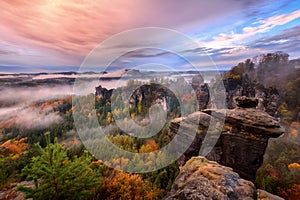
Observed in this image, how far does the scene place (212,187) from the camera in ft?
25.0

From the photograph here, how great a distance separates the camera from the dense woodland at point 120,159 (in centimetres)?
702

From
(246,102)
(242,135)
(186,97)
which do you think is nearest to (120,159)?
(242,135)

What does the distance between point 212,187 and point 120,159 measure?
1551 inches

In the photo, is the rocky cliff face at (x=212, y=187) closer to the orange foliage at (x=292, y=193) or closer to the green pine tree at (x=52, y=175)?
the green pine tree at (x=52, y=175)

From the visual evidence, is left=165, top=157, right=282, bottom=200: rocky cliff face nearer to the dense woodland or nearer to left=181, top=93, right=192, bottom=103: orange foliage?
the dense woodland

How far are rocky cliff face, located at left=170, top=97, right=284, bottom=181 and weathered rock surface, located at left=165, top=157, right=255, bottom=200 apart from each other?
15.3 m

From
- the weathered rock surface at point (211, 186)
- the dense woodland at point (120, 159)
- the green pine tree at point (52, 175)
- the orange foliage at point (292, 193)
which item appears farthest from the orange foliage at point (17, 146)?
the orange foliage at point (292, 193)

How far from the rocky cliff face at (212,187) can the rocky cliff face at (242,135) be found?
14691mm

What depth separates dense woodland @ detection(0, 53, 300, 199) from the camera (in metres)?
7.02

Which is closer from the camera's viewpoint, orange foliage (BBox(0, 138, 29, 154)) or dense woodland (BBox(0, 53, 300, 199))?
dense woodland (BBox(0, 53, 300, 199))

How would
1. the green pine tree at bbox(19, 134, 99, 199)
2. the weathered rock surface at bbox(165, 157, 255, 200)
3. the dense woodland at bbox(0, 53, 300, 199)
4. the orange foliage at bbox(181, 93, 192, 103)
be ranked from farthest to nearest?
the orange foliage at bbox(181, 93, 192, 103)
the weathered rock surface at bbox(165, 157, 255, 200)
the dense woodland at bbox(0, 53, 300, 199)
the green pine tree at bbox(19, 134, 99, 199)

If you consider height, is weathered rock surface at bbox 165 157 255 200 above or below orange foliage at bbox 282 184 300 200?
above

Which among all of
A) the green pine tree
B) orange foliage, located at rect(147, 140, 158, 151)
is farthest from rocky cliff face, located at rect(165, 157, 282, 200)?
orange foliage, located at rect(147, 140, 158, 151)

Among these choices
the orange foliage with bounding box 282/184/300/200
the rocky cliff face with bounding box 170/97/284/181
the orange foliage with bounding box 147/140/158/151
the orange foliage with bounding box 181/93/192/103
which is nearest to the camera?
the rocky cliff face with bounding box 170/97/284/181
